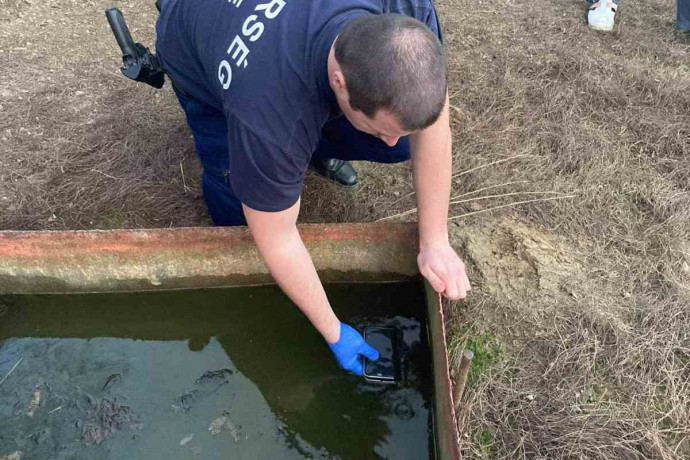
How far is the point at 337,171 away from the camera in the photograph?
2.67 m

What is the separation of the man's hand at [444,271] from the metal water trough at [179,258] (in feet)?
0.41

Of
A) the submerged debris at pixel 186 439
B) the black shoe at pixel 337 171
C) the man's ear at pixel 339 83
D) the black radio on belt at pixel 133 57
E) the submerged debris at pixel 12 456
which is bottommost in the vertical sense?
the submerged debris at pixel 186 439

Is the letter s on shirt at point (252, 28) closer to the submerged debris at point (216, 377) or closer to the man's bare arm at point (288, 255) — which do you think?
the man's bare arm at point (288, 255)

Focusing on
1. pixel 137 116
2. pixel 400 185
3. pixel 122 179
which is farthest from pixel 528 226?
pixel 137 116

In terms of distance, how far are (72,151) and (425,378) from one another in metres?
2.22

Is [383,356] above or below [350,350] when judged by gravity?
below

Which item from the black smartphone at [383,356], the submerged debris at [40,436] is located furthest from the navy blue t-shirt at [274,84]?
the submerged debris at [40,436]

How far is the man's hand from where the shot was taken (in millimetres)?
1831

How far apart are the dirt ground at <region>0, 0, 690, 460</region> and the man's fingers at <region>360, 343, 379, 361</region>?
36 centimetres

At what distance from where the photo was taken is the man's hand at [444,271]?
1.83 m

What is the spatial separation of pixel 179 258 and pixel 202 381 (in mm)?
517

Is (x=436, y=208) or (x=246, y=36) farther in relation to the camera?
(x=436, y=208)

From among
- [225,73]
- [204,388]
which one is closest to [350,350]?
→ [204,388]

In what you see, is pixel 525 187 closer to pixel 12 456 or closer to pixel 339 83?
pixel 339 83
